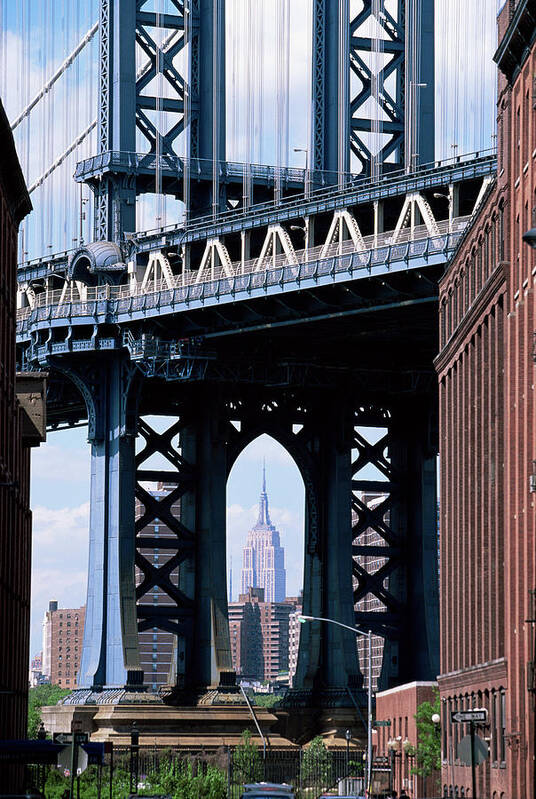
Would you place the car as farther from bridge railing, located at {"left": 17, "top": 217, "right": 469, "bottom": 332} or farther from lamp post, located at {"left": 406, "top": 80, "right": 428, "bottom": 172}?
lamp post, located at {"left": 406, "top": 80, "right": 428, "bottom": 172}

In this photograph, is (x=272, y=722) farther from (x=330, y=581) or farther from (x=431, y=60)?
(x=431, y=60)

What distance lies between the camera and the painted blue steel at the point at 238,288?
83.1 m

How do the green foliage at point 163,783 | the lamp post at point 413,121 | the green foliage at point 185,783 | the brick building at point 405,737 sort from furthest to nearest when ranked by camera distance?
1. the lamp post at point 413,121
2. the brick building at point 405,737
3. the green foliage at point 185,783
4. the green foliage at point 163,783

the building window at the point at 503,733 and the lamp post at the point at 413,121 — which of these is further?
the lamp post at the point at 413,121

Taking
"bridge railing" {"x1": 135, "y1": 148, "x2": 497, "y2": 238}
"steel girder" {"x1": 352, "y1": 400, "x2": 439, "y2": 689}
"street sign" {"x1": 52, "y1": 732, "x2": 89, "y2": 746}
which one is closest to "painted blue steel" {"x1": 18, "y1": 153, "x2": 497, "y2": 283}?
"bridge railing" {"x1": 135, "y1": 148, "x2": 497, "y2": 238}

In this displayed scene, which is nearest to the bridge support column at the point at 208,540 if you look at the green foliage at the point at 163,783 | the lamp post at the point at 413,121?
the green foliage at the point at 163,783

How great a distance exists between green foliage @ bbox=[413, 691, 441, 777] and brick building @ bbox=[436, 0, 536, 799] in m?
6.27

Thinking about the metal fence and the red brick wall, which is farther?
the metal fence

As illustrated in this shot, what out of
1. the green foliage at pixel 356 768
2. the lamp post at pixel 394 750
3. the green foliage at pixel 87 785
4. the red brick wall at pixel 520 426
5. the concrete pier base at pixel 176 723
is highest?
the red brick wall at pixel 520 426

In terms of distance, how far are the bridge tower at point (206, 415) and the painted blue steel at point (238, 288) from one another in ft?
4.47

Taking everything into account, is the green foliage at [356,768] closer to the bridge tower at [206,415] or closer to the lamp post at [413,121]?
the bridge tower at [206,415]

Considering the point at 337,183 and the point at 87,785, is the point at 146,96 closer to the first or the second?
the point at 337,183

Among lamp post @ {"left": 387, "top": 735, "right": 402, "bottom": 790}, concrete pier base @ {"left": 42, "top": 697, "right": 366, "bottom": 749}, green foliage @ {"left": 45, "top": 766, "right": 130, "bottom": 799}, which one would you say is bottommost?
green foliage @ {"left": 45, "top": 766, "right": 130, "bottom": 799}

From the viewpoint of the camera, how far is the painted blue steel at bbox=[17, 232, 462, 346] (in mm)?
83062
